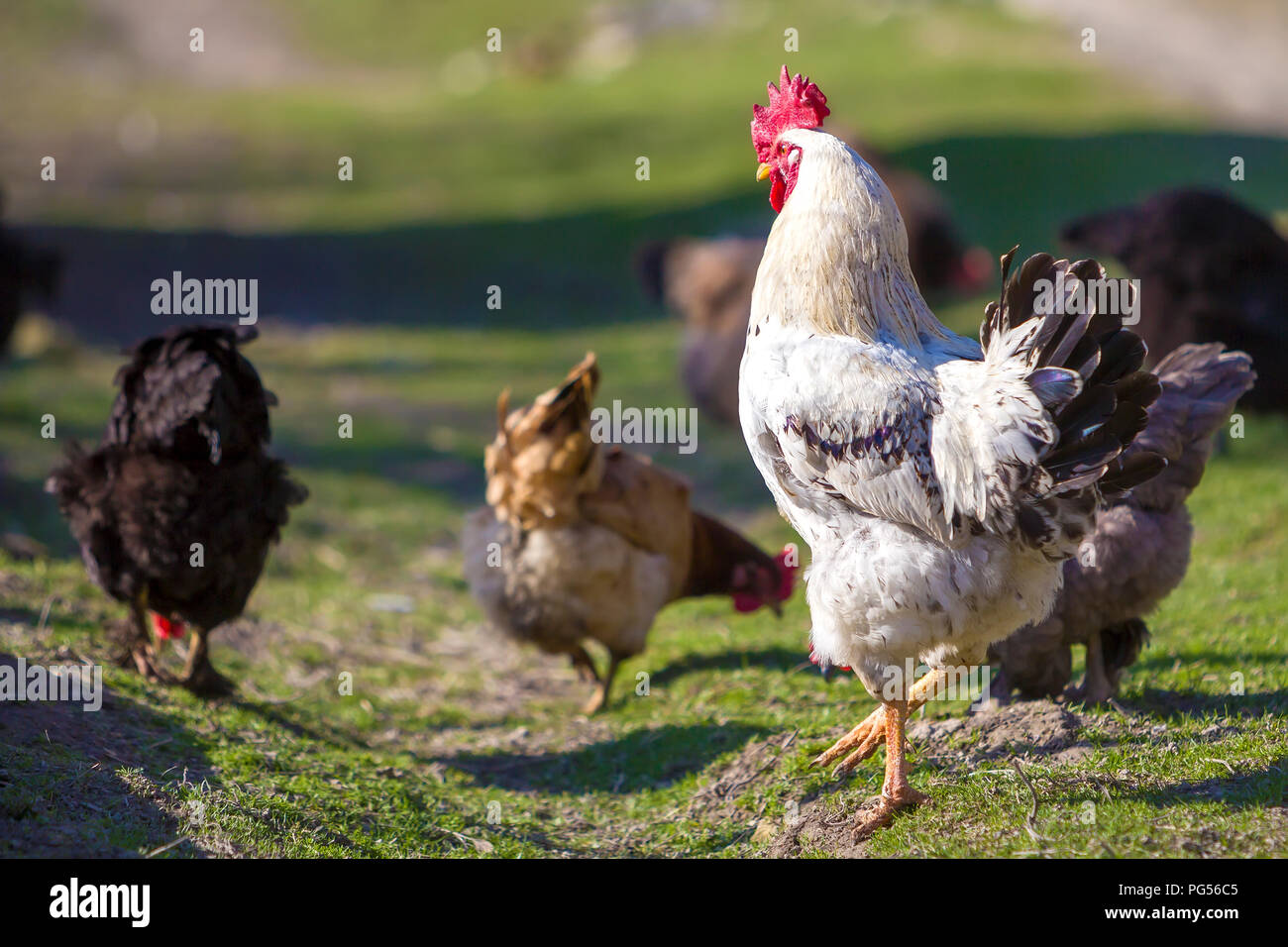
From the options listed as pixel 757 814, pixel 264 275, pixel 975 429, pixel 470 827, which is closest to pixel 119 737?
pixel 470 827

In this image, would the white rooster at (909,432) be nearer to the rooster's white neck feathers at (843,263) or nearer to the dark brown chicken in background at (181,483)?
the rooster's white neck feathers at (843,263)

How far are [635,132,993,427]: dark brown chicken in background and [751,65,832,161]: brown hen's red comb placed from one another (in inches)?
265

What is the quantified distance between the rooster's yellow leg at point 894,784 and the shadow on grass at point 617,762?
124 centimetres

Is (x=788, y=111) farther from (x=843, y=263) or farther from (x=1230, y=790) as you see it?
(x=1230, y=790)

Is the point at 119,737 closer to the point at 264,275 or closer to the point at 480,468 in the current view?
the point at 480,468

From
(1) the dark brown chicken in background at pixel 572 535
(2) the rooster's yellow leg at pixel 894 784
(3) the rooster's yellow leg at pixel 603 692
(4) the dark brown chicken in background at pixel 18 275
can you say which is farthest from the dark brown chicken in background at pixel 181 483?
(4) the dark brown chicken in background at pixel 18 275

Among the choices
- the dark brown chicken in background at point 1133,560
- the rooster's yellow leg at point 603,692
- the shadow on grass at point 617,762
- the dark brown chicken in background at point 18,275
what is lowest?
the shadow on grass at point 617,762

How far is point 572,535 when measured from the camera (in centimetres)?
679

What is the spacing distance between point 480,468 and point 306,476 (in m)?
1.71

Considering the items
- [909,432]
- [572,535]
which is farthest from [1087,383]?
[572,535]

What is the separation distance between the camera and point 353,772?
553cm

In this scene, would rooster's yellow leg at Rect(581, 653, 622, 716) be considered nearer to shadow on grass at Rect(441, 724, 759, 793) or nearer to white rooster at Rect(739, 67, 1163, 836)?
shadow on grass at Rect(441, 724, 759, 793)

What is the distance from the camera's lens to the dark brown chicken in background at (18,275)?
11680mm

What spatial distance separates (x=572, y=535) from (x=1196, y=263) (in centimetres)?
557
